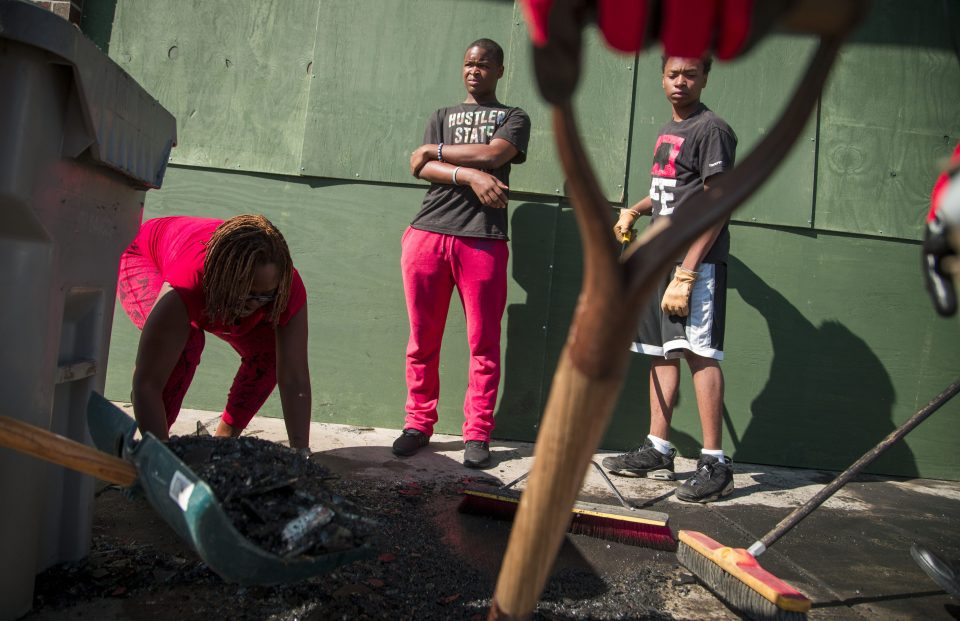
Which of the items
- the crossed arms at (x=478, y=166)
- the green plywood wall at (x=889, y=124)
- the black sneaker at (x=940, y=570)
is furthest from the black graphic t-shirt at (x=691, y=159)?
the black sneaker at (x=940, y=570)

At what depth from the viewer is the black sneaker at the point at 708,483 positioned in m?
2.81

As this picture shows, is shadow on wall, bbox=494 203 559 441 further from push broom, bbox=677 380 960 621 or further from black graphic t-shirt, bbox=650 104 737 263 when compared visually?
push broom, bbox=677 380 960 621

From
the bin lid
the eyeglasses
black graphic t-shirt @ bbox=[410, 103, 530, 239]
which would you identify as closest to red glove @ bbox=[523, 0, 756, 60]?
the bin lid

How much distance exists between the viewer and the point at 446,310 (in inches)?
132

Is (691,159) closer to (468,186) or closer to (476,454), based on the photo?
(468,186)

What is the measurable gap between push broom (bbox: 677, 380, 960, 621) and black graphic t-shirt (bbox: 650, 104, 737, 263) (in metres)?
1.18

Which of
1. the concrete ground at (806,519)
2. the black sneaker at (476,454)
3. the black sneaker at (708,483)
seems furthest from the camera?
the black sneaker at (476,454)

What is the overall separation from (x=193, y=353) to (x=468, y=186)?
4.81ft

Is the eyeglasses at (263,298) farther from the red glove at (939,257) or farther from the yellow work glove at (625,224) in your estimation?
the red glove at (939,257)

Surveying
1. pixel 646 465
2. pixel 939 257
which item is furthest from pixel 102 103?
pixel 646 465

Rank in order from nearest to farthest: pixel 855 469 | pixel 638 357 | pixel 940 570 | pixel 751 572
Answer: pixel 751 572 < pixel 940 570 < pixel 855 469 < pixel 638 357

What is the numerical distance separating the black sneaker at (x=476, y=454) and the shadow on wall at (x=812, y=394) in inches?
53.1

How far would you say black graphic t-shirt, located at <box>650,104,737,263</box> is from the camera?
2.88 metres

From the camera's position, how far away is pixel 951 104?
142 inches
